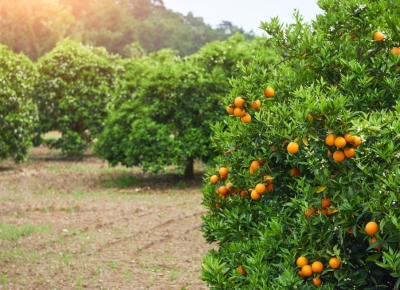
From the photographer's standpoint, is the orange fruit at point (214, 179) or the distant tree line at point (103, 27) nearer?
the orange fruit at point (214, 179)

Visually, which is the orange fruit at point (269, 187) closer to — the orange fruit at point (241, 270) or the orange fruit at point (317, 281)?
the orange fruit at point (241, 270)

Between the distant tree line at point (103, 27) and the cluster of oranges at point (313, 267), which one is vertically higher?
the distant tree line at point (103, 27)

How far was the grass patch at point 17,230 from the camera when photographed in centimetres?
880

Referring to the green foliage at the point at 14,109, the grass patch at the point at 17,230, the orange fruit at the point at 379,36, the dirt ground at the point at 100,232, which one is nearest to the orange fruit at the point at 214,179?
→ the orange fruit at the point at 379,36

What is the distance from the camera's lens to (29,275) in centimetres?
693

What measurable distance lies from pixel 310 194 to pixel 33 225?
7.52 meters

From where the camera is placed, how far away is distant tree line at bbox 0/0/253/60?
39969 millimetres

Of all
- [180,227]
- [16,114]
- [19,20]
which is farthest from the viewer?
[19,20]

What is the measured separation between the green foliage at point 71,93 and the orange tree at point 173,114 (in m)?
5.66

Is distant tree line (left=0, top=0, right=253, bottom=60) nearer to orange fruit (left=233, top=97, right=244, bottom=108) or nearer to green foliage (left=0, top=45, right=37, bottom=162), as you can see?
green foliage (left=0, top=45, right=37, bottom=162)

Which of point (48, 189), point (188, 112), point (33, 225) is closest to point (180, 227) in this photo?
point (33, 225)

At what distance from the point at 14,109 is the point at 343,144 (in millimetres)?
15440

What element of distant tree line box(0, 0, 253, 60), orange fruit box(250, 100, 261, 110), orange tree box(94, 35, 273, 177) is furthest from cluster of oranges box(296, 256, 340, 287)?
distant tree line box(0, 0, 253, 60)

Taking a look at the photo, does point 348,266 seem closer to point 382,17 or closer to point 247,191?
point 247,191
